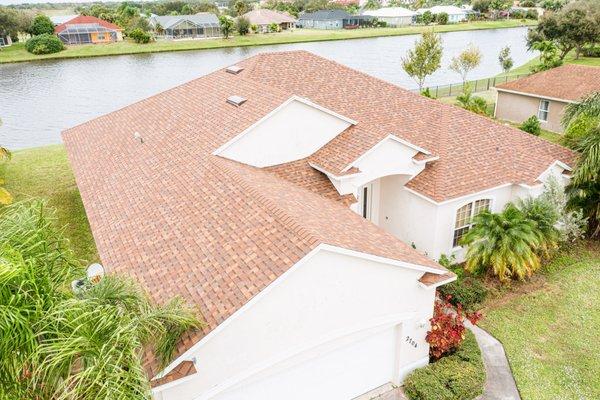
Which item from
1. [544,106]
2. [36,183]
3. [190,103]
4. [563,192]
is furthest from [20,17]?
[563,192]

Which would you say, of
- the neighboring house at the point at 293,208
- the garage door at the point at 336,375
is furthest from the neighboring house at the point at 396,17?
the garage door at the point at 336,375

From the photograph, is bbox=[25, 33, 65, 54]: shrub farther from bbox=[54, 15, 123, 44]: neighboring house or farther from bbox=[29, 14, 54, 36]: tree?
bbox=[54, 15, 123, 44]: neighboring house

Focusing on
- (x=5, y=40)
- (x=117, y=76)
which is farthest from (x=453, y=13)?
(x=5, y=40)

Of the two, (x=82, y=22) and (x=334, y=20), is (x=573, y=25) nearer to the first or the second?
(x=334, y=20)

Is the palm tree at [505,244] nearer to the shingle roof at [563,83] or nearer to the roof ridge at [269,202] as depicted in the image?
the roof ridge at [269,202]

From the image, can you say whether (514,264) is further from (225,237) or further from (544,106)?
(544,106)

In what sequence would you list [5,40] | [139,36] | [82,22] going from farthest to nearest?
[82,22], [139,36], [5,40]
